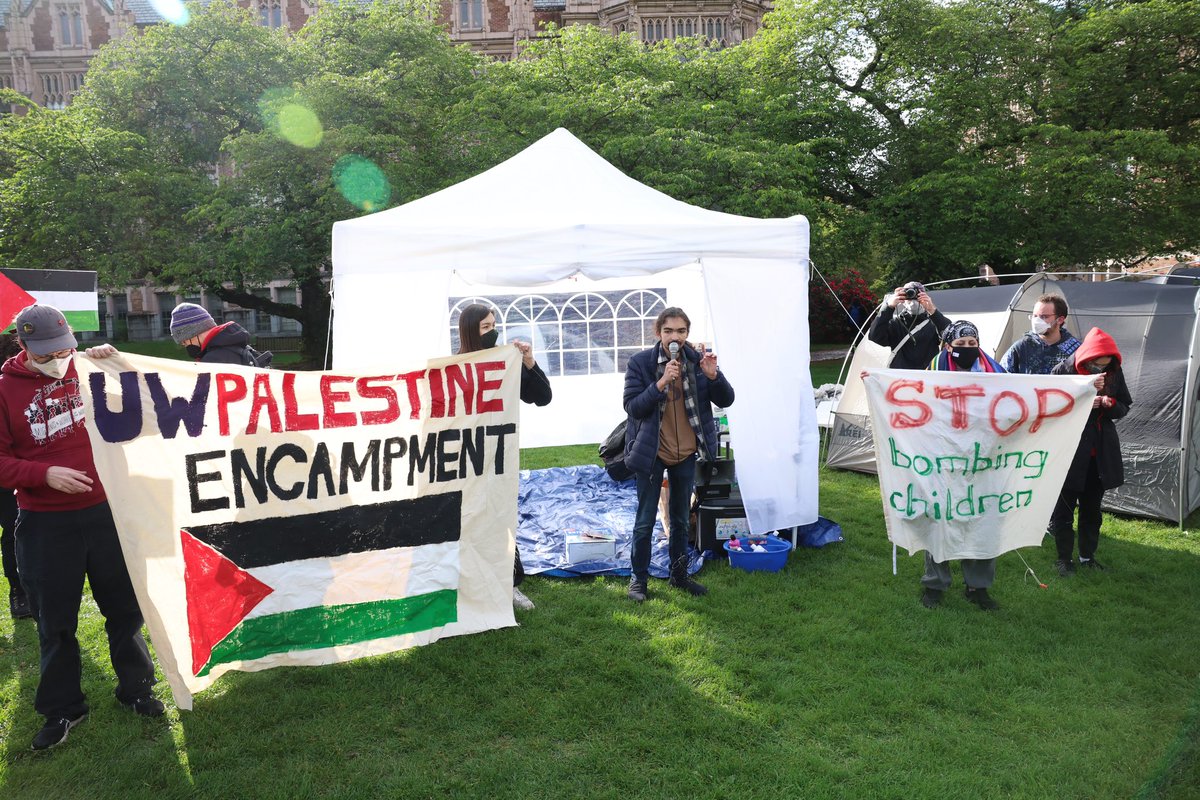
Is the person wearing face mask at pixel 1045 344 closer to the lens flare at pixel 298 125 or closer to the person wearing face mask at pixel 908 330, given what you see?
the person wearing face mask at pixel 908 330

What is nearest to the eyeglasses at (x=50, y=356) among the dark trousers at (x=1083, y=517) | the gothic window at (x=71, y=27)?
the dark trousers at (x=1083, y=517)

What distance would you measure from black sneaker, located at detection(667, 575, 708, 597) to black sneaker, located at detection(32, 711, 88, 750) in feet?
11.7

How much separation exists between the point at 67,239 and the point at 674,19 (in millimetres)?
31925

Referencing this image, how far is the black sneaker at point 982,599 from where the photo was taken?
4906mm

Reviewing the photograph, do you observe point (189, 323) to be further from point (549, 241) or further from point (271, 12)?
point (271, 12)

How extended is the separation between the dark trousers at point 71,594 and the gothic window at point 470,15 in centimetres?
4544

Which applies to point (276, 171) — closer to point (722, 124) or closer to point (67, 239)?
point (67, 239)

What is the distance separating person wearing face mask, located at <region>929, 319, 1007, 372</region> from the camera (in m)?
5.00

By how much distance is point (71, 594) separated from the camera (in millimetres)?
3463

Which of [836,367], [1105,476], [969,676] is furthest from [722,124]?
[969,676]

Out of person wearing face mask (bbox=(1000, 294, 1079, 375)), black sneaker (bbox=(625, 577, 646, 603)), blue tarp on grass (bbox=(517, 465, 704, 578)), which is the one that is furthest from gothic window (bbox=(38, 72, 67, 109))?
person wearing face mask (bbox=(1000, 294, 1079, 375))

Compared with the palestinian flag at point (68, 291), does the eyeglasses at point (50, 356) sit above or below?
below

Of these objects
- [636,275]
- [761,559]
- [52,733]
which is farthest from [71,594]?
[761,559]

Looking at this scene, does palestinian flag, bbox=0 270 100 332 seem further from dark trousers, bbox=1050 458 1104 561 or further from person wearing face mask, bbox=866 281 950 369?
dark trousers, bbox=1050 458 1104 561
